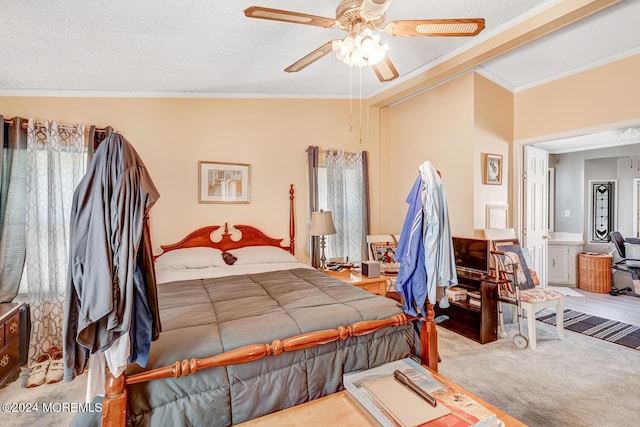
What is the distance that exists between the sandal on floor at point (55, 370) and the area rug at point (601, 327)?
198 inches

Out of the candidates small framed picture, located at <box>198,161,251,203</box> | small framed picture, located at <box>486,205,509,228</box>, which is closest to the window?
small framed picture, located at <box>486,205,509,228</box>

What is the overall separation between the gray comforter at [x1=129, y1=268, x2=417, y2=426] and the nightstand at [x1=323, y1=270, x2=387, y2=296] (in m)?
1.01

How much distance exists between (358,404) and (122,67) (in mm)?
3281

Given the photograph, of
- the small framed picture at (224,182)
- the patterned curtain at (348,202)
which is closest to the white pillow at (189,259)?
the small framed picture at (224,182)

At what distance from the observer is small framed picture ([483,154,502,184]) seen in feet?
12.3

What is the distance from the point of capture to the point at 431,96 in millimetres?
4133

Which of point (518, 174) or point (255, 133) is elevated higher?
point (255, 133)

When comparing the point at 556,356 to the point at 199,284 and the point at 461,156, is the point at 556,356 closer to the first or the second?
the point at 461,156

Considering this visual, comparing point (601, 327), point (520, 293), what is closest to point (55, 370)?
point (520, 293)

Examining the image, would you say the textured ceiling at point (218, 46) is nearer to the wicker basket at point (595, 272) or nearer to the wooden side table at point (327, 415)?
the wooden side table at point (327, 415)

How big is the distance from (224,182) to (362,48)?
2518 millimetres

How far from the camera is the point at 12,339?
2551mm

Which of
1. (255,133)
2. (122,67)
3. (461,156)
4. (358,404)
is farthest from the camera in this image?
(255,133)

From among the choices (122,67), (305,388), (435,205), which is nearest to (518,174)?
(435,205)
